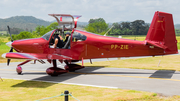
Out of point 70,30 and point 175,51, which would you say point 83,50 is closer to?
point 70,30

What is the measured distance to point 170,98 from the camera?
7.39 meters

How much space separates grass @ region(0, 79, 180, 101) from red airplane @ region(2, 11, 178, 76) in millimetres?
2969

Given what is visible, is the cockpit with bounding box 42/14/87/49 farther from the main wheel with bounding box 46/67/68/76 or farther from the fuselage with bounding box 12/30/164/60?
the main wheel with bounding box 46/67/68/76

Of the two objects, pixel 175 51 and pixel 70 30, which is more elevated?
pixel 70 30

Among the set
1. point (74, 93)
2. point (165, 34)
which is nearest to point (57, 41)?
point (74, 93)

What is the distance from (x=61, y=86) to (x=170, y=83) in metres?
5.26

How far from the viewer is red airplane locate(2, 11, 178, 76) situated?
12648mm

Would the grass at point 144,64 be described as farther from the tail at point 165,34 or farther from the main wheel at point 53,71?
the main wheel at point 53,71

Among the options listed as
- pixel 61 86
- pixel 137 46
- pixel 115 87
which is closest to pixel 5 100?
pixel 61 86

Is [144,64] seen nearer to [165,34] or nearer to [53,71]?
[165,34]

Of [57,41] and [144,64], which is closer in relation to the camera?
[57,41]

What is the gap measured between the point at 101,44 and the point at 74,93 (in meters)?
5.32

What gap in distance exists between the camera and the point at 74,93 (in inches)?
325

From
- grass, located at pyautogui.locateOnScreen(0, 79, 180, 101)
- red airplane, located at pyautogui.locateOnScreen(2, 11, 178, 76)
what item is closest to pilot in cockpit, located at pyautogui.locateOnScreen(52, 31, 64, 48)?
red airplane, located at pyautogui.locateOnScreen(2, 11, 178, 76)
